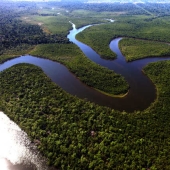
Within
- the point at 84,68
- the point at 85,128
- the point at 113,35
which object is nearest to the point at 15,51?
the point at 84,68

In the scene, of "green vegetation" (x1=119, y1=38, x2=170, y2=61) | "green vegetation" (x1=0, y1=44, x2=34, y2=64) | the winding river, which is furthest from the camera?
"green vegetation" (x1=119, y1=38, x2=170, y2=61)

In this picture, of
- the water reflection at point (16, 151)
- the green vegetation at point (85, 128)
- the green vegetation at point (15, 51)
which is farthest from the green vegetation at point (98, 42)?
the water reflection at point (16, 151)

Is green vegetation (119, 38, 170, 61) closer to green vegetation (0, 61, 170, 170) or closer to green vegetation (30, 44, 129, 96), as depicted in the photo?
green vegetation (30, 44, 129, 96)

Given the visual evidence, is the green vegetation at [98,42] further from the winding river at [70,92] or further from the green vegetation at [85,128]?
the green vegetation at [85,128]

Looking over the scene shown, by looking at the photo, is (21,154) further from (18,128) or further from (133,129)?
(133,129)

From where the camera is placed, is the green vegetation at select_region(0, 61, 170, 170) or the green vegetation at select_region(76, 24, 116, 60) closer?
the green vegetation at select_region(0, 61, 170, 170)

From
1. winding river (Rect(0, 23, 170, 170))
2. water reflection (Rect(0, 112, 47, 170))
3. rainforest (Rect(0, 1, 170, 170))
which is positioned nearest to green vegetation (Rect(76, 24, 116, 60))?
rainforest (Rect(0, 1, 170, 170))

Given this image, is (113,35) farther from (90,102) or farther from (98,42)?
(90,102)

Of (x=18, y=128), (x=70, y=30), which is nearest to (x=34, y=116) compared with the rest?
(x=18, y=128)
